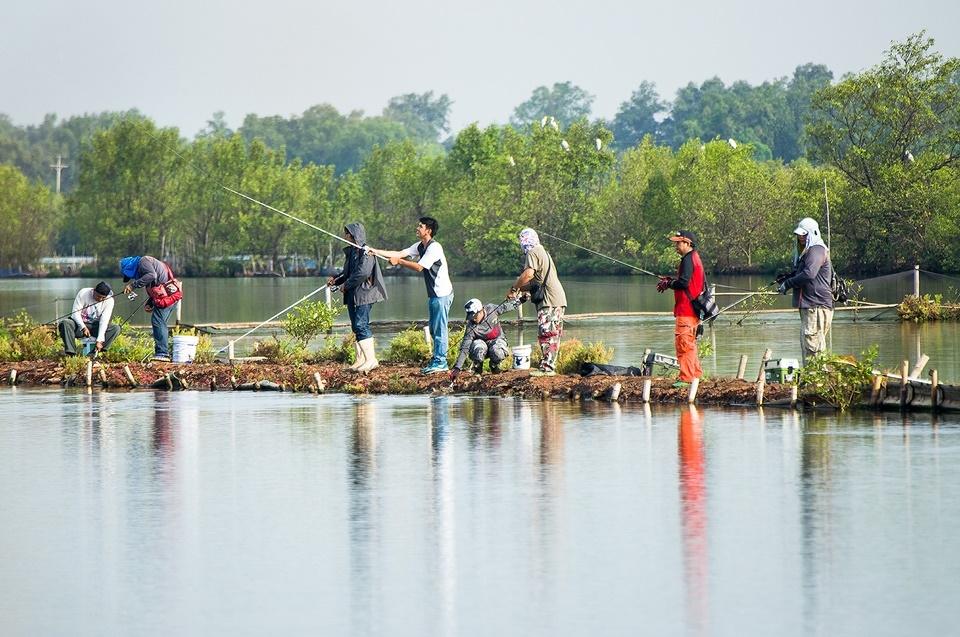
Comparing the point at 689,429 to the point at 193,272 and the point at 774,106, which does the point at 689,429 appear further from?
the point at 774,106

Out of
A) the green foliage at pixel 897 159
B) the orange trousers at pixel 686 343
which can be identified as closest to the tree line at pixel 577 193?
the green foliage at pixel 897 159

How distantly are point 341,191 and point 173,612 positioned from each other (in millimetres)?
120658

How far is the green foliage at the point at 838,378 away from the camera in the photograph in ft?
54.3

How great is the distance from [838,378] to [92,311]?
34.1 ft

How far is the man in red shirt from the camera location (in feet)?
58.1

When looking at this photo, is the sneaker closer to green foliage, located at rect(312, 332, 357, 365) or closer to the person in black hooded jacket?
the person in black hooded jacket

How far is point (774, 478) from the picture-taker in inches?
499

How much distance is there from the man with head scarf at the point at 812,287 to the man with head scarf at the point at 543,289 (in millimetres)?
2690

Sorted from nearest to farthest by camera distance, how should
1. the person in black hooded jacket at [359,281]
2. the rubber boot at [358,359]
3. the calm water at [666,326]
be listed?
the person in black hooded jacket at [359,281]
the rubber boot at [358,359]
the calm water at [666,326]

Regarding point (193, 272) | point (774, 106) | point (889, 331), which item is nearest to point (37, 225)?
point (193, 272)

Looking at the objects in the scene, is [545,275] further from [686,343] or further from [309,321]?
[309,321]

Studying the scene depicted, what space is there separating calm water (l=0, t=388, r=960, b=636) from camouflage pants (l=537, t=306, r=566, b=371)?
7.47 feet

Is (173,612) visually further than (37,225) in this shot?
No

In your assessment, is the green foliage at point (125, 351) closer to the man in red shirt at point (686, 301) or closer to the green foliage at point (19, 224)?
the man in red shirt at point (686, 301)
